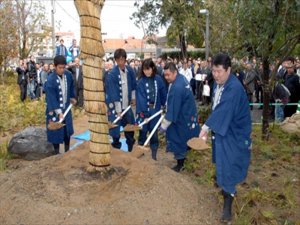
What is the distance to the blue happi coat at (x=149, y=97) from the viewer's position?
619cm

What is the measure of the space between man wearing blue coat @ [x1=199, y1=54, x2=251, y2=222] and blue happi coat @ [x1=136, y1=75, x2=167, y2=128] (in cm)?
217

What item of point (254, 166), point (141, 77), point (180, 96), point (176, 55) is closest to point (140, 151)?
point (180, 96)

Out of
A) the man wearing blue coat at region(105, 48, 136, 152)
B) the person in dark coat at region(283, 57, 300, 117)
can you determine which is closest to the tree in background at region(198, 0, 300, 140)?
the person in dark coat at region(283, 57, 300, 117)

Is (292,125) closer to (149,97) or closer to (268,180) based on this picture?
(268,180)

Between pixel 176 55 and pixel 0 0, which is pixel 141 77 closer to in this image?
pixel 0 0

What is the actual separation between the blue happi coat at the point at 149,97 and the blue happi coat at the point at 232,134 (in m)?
2.25

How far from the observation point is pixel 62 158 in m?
4.76

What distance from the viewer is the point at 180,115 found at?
578cm

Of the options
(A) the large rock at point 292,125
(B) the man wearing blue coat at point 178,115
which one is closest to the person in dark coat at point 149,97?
(B) the man wearing blue coat at point 178,115

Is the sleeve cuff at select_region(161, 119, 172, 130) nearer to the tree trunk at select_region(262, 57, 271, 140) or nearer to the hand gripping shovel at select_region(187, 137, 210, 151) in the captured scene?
the hand gripping shovel at select_region(187, 137, 210, 151)

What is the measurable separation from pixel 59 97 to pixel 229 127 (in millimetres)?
3169

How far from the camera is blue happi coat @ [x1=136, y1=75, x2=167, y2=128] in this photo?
6188 millimetres

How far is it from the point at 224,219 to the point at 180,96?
1967 mm

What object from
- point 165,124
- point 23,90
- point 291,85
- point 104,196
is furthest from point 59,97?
point 23,90
